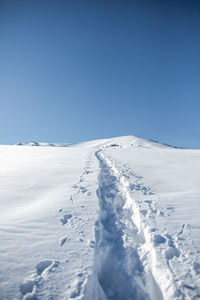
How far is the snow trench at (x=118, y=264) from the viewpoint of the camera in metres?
2.62

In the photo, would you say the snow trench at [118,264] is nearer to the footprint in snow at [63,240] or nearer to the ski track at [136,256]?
the ski track at [136,256]

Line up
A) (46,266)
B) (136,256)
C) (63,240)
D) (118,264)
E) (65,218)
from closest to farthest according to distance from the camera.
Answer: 1. (46,266)
2. (118,264)
3. (136,256)
4. (63,240)
5. (65,218)

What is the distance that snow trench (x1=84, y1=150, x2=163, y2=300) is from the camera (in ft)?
8.61

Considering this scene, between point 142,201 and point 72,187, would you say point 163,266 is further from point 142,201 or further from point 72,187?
point 72,187

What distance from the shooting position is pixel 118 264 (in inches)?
124

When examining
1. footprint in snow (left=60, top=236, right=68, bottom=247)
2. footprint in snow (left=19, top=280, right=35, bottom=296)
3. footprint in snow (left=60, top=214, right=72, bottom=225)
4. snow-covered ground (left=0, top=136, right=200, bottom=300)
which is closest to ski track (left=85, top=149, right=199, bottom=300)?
snow-covered ground (left=0, top=136, right=200, bottom=300)

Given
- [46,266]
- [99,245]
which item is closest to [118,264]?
[99,245]

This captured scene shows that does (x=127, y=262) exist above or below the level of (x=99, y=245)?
below

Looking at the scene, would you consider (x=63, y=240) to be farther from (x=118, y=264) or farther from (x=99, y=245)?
(x=118, y=264)

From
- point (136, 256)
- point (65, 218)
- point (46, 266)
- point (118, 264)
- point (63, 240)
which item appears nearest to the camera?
point (46, 266)

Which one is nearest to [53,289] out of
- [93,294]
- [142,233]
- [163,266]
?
[93,294]

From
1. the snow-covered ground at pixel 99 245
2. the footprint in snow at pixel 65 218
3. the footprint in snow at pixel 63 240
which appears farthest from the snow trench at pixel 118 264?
the footprint in snow at pixel 65 218

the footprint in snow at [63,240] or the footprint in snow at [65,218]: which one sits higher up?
the footprint in snow at [65,218]

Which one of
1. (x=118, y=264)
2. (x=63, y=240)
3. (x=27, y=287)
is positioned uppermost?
(x=63, y=240)
